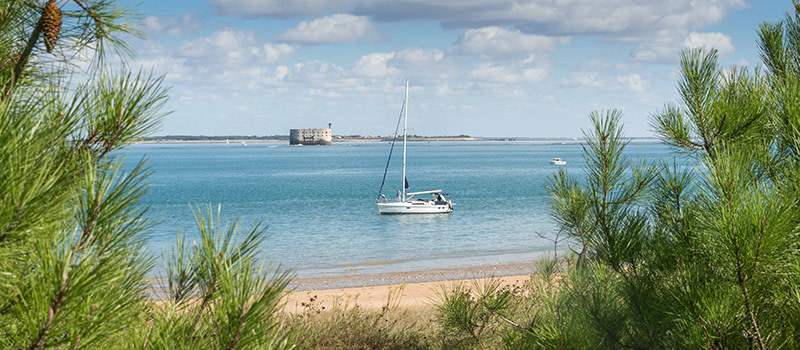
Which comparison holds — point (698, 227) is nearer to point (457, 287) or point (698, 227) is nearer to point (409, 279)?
point (457, 287)

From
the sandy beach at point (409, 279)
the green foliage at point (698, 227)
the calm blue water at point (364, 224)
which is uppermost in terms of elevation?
the green foliage at point (698, 227)

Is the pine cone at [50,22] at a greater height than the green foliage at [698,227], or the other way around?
the pine cone at [50,22]

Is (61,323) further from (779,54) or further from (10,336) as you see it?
(779,54)

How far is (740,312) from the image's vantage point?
2.76m

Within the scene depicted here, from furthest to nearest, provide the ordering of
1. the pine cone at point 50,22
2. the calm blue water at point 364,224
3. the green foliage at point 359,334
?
the calm blue water at point 364,224 → the green foliage at point 359,334 → the pine cone at point 50,22

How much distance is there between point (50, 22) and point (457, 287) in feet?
11.4

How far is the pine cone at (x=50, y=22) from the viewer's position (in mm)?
2293

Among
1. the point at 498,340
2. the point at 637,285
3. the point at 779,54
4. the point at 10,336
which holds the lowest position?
the point at 498,340

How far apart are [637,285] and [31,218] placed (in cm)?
303

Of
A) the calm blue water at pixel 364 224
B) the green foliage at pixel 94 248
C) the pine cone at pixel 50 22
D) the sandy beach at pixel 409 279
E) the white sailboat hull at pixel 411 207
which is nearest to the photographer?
the green foliage at pixel 94 248

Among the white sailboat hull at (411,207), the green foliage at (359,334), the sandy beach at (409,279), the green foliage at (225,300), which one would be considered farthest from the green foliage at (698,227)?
the white sailboat hull at (411,207)

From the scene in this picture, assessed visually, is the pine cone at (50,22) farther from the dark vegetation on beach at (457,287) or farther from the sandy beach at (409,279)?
the sandy beach at (409,279)

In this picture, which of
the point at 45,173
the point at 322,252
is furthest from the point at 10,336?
the point at 322,252

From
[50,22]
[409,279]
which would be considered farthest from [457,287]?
[409,279]
